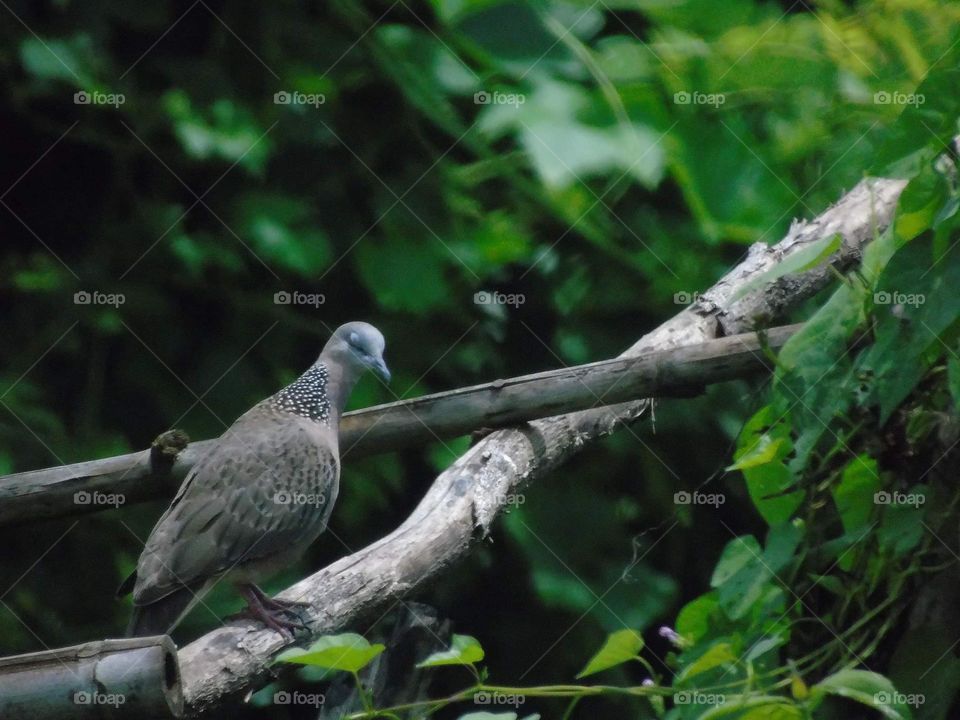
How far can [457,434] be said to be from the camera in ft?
8.11

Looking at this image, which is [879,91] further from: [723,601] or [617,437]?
[723,601]

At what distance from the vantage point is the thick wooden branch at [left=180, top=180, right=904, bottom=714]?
2.02m

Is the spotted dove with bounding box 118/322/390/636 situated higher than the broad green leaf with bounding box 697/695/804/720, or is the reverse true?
the spotted dove with bounding box 118/322/390/636

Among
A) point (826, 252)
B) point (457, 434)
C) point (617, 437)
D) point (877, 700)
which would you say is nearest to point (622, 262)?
point (617, 437)

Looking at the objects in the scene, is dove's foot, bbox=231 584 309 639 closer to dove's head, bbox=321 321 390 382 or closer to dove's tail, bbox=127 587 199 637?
dove's tail, bbox=127 587 199 637

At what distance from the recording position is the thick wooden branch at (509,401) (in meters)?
2.38

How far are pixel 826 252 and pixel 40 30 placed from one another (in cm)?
208

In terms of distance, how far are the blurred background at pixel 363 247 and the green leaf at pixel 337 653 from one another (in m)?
1.26

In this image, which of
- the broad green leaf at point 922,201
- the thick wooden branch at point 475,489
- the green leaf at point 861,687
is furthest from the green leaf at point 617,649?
the broad green leaf at point 922,201

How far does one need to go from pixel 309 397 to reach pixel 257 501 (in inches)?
13.7

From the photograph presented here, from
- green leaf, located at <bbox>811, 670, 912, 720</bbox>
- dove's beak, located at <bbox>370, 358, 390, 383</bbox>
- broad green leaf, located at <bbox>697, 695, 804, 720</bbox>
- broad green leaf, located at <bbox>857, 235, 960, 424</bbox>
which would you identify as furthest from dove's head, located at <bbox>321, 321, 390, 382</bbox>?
green leaf, located at <bbox>811, 670, 912, 720</bbox>

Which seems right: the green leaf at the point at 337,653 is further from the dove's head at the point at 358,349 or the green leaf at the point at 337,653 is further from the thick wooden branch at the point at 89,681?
the dove's head at the point at 358,349

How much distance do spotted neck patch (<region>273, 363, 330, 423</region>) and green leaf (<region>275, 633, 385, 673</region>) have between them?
1.14 metres

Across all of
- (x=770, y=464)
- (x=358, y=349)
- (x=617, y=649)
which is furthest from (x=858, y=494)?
(x=358, y=349)
